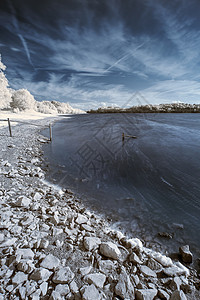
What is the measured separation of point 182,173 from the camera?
6.85 meters

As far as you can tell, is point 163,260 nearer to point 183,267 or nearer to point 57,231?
point 183,267

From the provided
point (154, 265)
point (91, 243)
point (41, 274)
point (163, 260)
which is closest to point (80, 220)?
point (91, 243)

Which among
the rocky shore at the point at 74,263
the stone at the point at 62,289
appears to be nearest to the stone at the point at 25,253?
the rocky shore at the point at 74,263

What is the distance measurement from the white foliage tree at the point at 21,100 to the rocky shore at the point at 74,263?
172ft

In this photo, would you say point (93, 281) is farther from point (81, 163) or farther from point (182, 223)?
point (81, 163)

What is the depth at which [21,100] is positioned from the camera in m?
45.5

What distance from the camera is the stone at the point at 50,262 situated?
6.27 ft

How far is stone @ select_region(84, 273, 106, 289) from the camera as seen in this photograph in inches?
69.6

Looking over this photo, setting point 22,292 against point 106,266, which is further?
point 106,266

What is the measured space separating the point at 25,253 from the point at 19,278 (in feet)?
1.20

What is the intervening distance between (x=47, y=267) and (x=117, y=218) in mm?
2136

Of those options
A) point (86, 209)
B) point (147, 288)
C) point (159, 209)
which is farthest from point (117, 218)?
point (147, 288)

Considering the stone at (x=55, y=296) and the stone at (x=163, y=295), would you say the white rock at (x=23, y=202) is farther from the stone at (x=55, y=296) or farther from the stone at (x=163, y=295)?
the stone at (x=163, y=295)

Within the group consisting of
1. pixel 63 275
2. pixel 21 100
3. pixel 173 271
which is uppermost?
pixel 21 100
